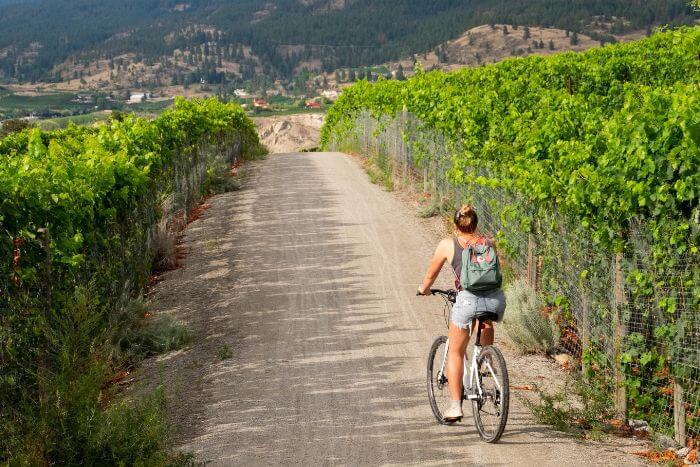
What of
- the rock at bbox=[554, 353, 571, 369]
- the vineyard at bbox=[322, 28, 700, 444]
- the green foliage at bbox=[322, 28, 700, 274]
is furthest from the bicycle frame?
the rock at bbox=[554, 353, 571, 369]

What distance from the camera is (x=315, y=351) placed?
380 inches

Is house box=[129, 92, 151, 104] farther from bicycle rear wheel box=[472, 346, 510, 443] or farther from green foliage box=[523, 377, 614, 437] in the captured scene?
bicycle rear wheel box=[472, 346, 510, 443]

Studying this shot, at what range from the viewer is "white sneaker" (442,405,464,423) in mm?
7160

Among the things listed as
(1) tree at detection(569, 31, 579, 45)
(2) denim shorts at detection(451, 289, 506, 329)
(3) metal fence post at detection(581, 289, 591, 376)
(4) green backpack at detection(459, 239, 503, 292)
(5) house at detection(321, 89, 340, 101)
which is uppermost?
(1) tree at detection(569, 31, 579, 45)

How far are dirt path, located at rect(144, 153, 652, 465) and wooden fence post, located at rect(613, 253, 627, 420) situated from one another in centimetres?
63

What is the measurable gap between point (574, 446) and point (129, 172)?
6528 millimetres

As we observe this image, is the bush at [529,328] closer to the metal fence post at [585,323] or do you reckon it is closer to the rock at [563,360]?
the rock at [563,360]

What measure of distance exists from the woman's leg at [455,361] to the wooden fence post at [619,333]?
1.32 m

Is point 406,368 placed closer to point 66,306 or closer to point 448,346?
point 448,346

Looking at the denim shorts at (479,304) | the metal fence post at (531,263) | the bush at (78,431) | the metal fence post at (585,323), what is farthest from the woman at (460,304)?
the metal fence post at (531,263)

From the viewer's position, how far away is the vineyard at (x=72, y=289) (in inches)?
247

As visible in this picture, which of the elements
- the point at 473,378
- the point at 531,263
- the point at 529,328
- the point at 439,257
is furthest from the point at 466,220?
the point at 531,263

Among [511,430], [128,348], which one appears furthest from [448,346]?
→ [128,348]

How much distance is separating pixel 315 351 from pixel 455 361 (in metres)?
2.77
